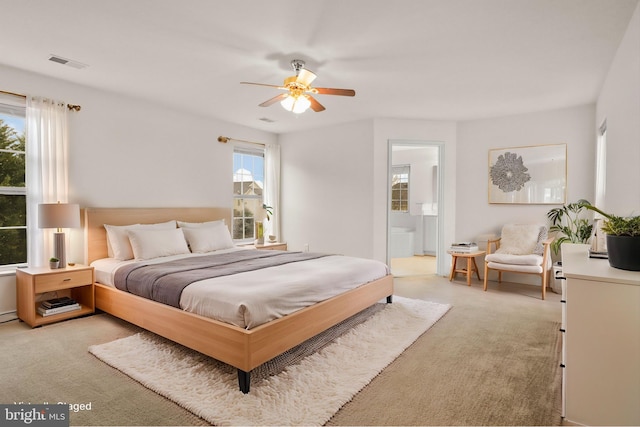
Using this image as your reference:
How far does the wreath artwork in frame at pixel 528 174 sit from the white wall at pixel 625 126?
5.25ft

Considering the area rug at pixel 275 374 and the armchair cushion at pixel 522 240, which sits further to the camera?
the armchair cushion at pixel 522 240

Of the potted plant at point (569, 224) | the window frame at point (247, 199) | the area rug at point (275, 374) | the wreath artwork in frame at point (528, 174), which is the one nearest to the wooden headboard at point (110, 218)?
the window frame at point (247, 199)

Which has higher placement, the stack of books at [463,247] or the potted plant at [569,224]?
the potted plant at [569,224]

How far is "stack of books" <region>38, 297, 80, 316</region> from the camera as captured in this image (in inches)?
134

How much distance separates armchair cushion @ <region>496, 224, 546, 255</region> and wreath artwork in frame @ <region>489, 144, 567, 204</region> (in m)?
0.44

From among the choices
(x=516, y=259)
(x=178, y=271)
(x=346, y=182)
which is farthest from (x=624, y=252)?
(x=346, y=182)

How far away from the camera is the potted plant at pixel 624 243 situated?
5.63ft

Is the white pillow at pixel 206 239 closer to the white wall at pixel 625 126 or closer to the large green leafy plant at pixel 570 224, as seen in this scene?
the white wall at pixel 625 126

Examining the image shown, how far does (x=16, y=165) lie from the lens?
12.0 ft

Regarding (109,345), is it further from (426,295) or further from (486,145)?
(486,145)

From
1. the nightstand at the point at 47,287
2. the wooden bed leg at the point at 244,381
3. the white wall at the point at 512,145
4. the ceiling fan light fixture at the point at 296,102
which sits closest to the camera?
the wooden bed leg at the point at 244,381

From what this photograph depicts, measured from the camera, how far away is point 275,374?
240 cm

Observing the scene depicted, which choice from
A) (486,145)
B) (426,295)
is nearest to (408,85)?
(486,145)

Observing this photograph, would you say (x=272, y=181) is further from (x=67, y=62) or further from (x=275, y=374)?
(x=275, y=374)
